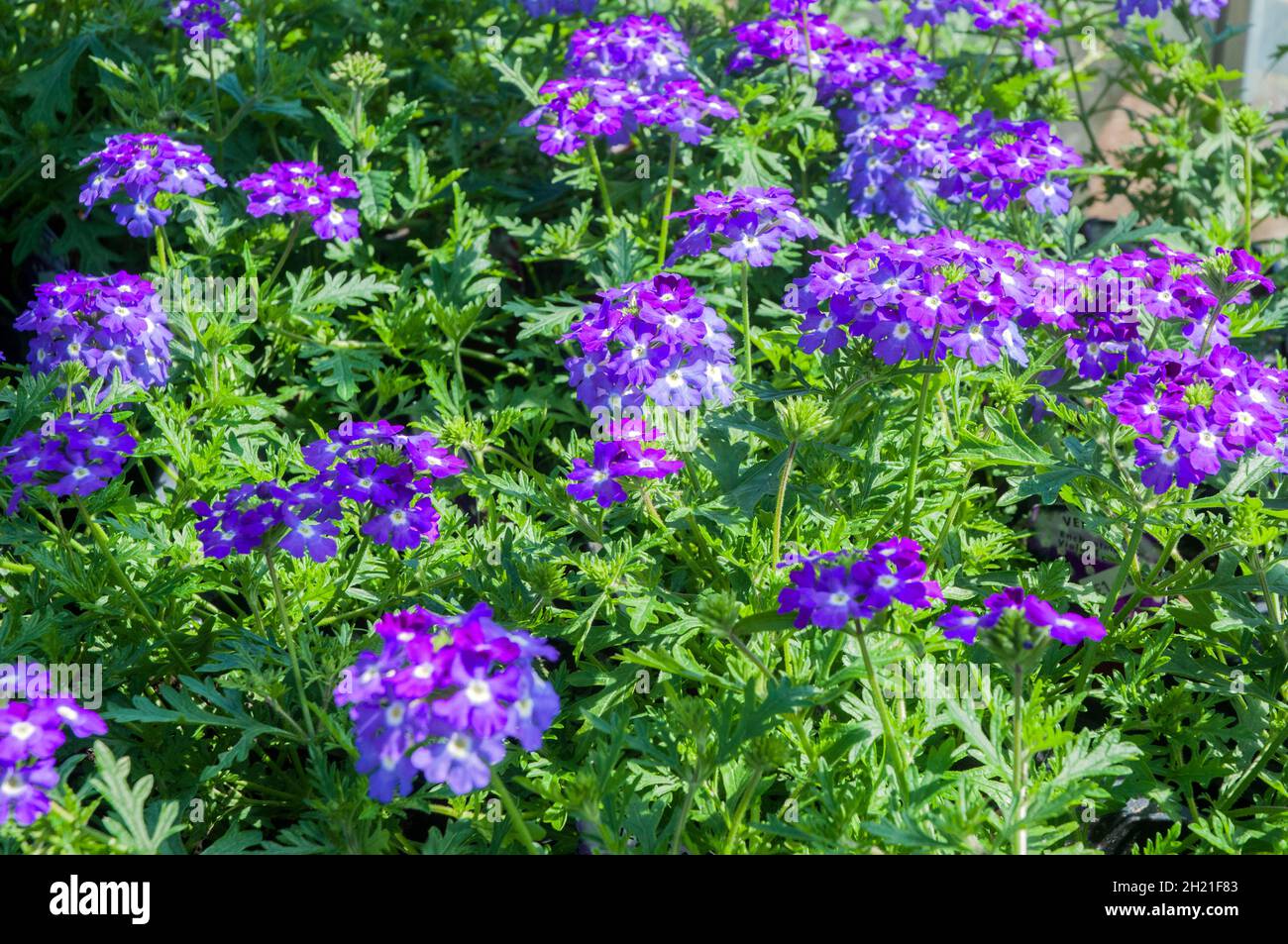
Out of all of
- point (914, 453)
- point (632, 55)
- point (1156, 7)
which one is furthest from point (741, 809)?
point (1156, 7)

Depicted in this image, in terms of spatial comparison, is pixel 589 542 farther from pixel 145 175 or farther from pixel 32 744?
pixel 32 744

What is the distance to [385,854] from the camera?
2.24 metres

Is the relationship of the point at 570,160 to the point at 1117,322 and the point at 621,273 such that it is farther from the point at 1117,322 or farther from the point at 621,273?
the point at 1117,322

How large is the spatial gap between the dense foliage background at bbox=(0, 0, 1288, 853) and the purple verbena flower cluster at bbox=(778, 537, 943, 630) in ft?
0.48

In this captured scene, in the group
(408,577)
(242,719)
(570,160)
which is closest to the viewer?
(242,719)

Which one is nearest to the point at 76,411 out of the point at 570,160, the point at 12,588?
the point at 12,588

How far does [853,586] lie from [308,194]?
2.12 metres

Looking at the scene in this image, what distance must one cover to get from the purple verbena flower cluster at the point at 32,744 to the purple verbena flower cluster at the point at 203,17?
7.92ft

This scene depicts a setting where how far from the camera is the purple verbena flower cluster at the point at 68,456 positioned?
246 centimetres

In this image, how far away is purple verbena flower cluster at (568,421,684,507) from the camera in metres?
2.50

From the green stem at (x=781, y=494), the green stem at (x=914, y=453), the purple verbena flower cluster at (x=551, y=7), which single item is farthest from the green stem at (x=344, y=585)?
the purple verbena flower cluster at (x=551, y=7)

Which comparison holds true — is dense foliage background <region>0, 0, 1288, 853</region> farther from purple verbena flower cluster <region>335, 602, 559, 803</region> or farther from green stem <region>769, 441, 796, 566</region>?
purple verbena flower cluster <region>335, 602, 559, 803</region>

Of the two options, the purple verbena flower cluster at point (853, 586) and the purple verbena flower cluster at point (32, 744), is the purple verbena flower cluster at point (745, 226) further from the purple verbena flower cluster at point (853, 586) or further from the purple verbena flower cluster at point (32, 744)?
the purple verbena flower cluster at point (32, 744)
